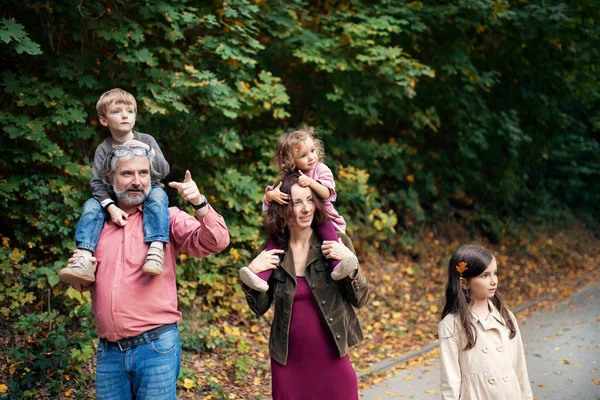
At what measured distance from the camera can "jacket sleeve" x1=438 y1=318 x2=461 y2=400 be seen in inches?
123

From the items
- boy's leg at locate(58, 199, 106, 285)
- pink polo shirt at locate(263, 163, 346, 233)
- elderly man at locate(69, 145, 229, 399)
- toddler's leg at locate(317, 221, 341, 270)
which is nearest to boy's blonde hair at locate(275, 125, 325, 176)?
pink polo shirt at locate(263, 163, 346, 233)

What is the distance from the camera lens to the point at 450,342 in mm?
3236

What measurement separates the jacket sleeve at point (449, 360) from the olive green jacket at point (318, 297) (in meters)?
0.49

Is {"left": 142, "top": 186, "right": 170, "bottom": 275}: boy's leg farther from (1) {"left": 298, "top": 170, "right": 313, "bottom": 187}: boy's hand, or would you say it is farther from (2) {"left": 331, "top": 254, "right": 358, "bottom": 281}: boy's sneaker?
(2) {"left": 331, "top": 254, "right": 358, "bottom": 281}: boy's sneaker

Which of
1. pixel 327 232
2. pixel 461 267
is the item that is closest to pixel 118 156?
pixel 327 232

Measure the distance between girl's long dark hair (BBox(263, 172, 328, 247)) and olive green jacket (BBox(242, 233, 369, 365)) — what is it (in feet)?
0.41

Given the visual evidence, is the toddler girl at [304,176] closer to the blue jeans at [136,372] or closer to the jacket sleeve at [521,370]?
the blue jeans at [136,372]

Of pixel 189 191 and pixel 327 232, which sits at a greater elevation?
pixel 189 191

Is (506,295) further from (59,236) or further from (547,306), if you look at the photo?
(59,236)

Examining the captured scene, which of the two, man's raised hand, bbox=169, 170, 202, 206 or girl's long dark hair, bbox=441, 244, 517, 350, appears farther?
girl's long dark hair, bbox=441, 244, 517, 350

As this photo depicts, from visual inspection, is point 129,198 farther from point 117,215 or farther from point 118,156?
point 118,156

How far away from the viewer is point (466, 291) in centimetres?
338

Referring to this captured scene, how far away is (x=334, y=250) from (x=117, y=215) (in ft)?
3.73

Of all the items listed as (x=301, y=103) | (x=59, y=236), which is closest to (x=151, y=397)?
(x=59, y=236)
